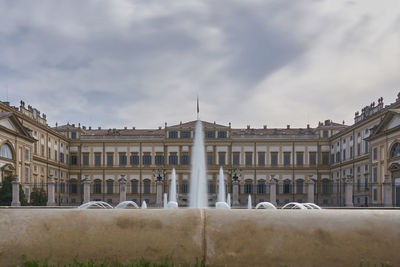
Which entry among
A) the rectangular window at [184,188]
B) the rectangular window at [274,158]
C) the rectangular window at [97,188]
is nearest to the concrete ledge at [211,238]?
the rectangular window at [184,188]

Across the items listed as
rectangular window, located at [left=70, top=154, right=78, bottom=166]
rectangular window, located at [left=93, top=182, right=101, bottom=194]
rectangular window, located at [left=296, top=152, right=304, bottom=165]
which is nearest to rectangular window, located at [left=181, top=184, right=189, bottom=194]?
rectangular window, located at [left=93, top=182, right=101, bottom=194]

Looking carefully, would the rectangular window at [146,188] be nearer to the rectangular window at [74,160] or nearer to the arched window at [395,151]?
the rectangular window at [74,160]

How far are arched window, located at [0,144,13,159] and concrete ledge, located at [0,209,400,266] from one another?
114 ft

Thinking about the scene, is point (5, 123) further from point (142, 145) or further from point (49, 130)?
point (142, 145)

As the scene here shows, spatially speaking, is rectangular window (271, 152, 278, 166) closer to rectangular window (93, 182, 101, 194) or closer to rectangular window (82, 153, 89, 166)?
rectangular window (93, 182, 101, 194)

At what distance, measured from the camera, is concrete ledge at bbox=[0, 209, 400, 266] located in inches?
76.0

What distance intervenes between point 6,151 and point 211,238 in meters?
36.3

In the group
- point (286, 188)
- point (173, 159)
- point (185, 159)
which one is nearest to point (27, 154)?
point (173, 159)

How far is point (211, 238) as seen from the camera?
1.99 metres

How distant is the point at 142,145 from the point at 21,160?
68.1 ft

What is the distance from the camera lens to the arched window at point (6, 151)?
32844 millimetres

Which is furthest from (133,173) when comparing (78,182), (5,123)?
(5,123)

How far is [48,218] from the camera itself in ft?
6.66

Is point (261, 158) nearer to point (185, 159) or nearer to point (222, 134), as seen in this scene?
point (222, 134)
